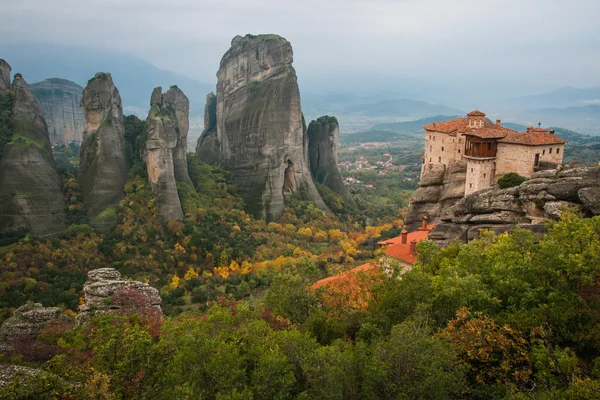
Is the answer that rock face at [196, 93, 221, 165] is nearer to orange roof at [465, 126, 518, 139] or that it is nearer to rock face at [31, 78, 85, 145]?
rock face at [31, 78, 85, 145]

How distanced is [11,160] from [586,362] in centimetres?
4434

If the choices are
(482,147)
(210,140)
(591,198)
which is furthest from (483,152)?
(210,140)

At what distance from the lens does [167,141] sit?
4719 centimetres

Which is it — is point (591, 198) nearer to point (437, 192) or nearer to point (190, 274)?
point (437, 192)

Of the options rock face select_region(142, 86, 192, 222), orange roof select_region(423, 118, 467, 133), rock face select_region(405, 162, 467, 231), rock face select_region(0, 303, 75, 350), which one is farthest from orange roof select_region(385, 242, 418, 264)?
rock face select_region(142, 86, 192, 222)

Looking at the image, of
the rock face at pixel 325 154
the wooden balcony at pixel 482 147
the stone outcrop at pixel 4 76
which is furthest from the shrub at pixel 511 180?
the stone outcrop at pixel 4 76

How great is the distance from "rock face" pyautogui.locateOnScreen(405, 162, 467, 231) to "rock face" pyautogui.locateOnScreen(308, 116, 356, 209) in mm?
35713

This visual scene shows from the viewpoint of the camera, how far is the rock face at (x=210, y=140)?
7000cm

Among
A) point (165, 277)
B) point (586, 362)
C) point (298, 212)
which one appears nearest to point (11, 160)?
point (165, 277)

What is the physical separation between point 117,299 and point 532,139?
2531 cm

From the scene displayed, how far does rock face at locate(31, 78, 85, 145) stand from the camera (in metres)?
86.1

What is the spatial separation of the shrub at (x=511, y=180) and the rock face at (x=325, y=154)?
43.9m

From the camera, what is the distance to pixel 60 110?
87.7 metres

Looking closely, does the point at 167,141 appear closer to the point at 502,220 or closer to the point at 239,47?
the point at 239,47
